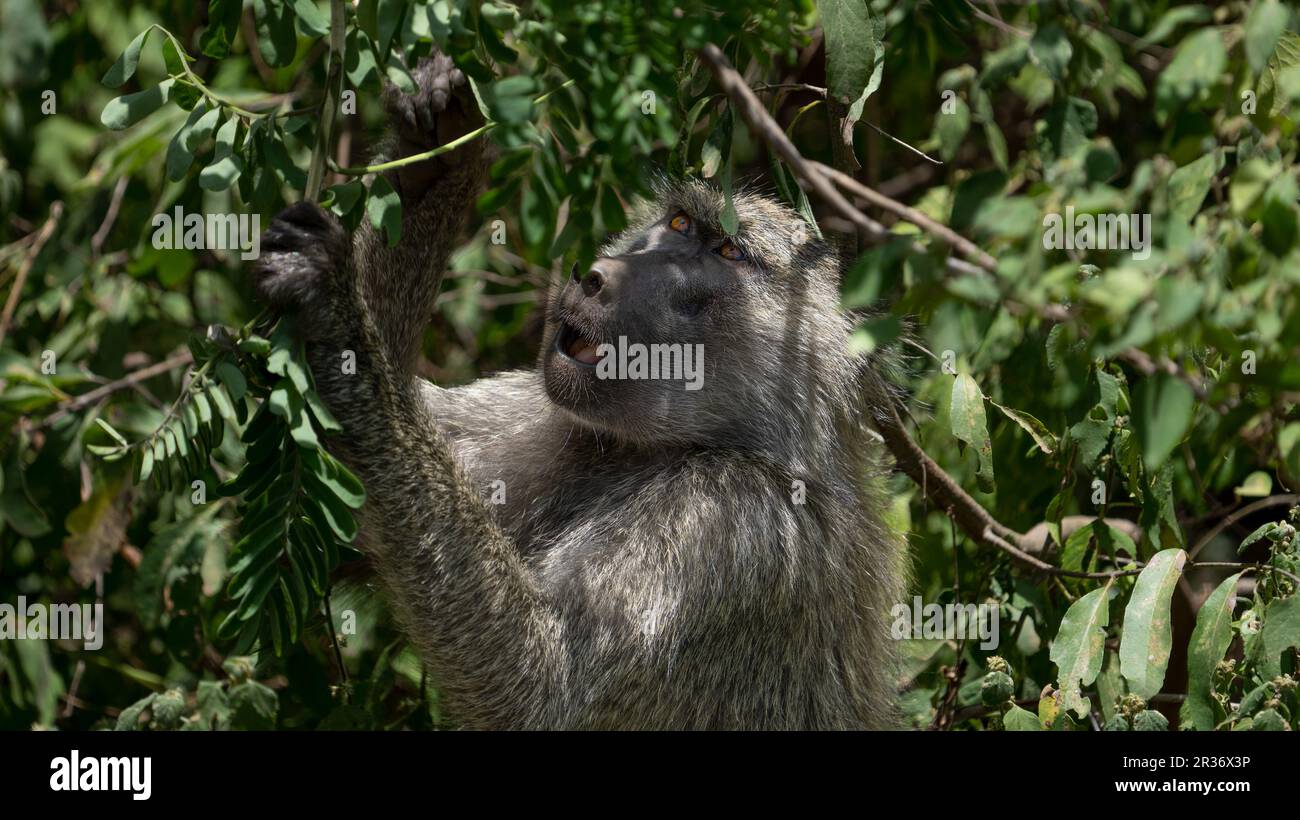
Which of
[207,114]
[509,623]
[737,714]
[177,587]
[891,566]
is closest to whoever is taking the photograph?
[207,114]

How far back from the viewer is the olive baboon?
151 inches

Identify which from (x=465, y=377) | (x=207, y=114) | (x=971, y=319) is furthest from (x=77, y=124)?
(x=971, y=319)

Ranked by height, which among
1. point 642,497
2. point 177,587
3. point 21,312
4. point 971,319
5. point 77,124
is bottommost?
point 177,587

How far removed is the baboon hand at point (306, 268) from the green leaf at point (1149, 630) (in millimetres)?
2473

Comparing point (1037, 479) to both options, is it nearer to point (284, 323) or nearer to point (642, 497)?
point (642, 497)

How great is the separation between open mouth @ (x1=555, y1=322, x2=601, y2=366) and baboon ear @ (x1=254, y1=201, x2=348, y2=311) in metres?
0.88

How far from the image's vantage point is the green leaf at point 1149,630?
12.2 feet

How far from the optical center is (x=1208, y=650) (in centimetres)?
384

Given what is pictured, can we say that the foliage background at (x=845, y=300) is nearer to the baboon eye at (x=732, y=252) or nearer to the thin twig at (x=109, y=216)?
the thin twig at (x=109, y=216)

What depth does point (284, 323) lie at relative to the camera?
3545 mm

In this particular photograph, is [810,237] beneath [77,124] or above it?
beneath

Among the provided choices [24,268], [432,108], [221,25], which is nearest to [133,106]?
[221,25]

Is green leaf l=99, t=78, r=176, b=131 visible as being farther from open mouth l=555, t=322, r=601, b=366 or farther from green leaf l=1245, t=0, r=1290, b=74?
green leaf l=1245, t=0, r=1290, b=74

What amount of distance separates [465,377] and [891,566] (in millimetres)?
3245
